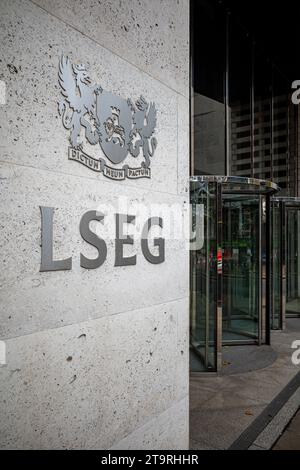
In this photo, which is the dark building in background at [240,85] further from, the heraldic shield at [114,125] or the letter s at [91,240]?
the letter s at [91,240]

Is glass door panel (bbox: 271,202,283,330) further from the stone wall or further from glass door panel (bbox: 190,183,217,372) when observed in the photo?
the stone wall

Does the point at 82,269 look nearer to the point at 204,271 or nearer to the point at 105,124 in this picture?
the point at 105,124

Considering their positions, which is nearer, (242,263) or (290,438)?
(290,438)

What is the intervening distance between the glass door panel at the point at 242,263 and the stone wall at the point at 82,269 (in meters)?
3.64

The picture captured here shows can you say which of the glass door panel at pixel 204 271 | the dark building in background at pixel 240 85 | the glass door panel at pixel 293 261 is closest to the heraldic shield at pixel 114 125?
the glass door panel at pixel 204 271

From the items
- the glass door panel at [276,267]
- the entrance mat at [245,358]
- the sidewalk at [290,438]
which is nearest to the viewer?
the sidewalk at [290,438]

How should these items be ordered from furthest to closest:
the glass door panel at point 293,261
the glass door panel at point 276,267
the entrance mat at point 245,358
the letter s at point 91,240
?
1. the glass door panel at point 293,261
2. the glass door panel at point 276,267
3. the entrance mat at point 245,358
4. the letter s at point 91,240

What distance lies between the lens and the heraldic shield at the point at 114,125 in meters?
2.12

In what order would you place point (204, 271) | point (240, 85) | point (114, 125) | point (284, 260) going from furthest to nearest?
point (284, 260) < point (240, 85) < point (204, 271) < point (114, 125)

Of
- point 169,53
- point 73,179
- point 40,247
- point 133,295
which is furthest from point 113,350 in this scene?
point 169,53

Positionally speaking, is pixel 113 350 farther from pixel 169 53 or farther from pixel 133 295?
pixel 169 53

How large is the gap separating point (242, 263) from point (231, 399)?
279 cm

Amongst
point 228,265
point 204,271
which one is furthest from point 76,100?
point 228,265

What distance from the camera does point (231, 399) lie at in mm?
4102
